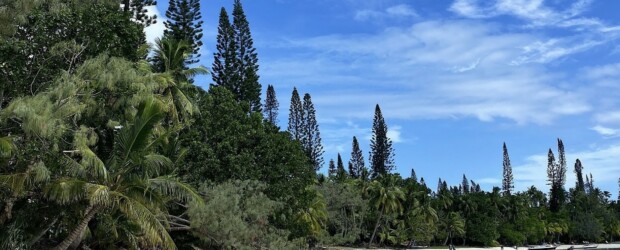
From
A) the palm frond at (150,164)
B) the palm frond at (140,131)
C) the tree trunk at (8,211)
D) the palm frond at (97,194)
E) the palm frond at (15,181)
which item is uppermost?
the palm frond at (140,131)

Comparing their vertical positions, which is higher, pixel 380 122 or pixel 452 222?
pixel 380 122

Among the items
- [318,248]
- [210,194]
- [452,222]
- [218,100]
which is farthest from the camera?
[452,222]

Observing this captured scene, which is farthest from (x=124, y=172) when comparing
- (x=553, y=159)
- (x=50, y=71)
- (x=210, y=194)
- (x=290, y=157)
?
(x=553, y=159)

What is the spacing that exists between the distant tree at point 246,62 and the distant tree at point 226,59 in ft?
1.19

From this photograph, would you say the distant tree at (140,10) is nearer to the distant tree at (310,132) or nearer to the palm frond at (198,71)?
the palm frond at (198,71)

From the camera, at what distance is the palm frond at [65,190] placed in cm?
1323

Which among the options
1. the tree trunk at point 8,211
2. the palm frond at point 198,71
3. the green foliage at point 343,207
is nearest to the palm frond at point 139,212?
the tree trunk at point 8,211

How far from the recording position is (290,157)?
27406 mm

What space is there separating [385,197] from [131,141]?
43.1 meters

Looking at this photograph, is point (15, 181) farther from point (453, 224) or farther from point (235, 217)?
point (453, 224)

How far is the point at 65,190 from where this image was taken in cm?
1320

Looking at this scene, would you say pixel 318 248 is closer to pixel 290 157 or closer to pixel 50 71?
pixel 290 157

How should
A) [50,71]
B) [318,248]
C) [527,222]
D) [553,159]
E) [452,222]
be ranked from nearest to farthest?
[50,71] < [318,248] < [452,222] < [527,222] < [553,159]

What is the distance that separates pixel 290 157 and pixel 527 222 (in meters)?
59.8
